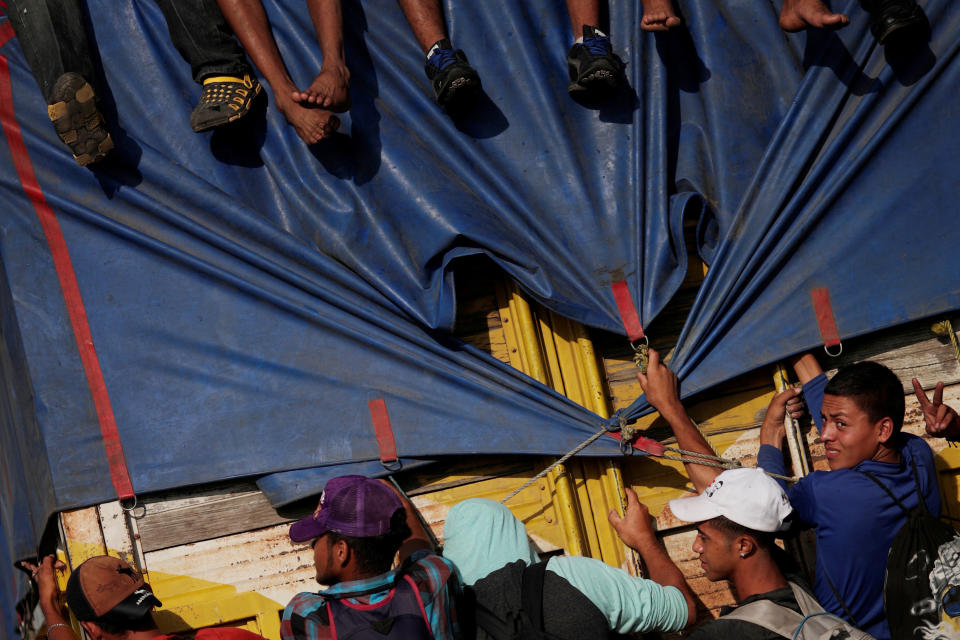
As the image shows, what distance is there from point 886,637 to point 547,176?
6.10ft

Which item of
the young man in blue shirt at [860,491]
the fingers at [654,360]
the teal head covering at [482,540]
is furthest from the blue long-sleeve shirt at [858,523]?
the teal head covering at [482,540]

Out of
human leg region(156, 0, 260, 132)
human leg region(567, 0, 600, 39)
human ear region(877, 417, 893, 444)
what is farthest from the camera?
human leg region(567, 0, 600, 39)

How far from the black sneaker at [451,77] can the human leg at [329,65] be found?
12.5 inches

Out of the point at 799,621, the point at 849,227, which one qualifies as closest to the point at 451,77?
the point at 849,227

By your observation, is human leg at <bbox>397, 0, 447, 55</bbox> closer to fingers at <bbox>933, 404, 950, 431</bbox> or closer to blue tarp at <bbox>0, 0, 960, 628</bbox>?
blue tarp at <bbox>0, 0, 960, 628</bbox>

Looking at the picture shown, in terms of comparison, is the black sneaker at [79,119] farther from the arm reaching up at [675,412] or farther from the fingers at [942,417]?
the fingers at [942,417]

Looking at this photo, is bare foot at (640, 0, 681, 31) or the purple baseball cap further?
bare foot at (640, 0, 681, 31)

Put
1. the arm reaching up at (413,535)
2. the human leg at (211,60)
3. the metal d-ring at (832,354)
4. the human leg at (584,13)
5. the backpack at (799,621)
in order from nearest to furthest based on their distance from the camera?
the backpack at (799,621)
the arm reaching up at (413,535)
the metal d-ring at (832,354)
the human leg at (211,60)
the human leg at (584,13)

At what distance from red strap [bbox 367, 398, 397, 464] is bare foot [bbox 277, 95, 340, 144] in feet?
3.20

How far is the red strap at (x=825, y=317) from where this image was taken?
316cm

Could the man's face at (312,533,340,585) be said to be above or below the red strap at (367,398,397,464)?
below

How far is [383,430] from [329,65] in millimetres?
Answer: 1317

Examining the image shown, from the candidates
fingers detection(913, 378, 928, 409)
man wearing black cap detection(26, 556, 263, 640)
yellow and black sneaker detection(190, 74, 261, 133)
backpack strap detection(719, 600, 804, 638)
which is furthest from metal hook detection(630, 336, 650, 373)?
yellow and black sneaker detection(190, 74, 261, 133)

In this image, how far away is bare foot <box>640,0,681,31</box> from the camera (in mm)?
3225
